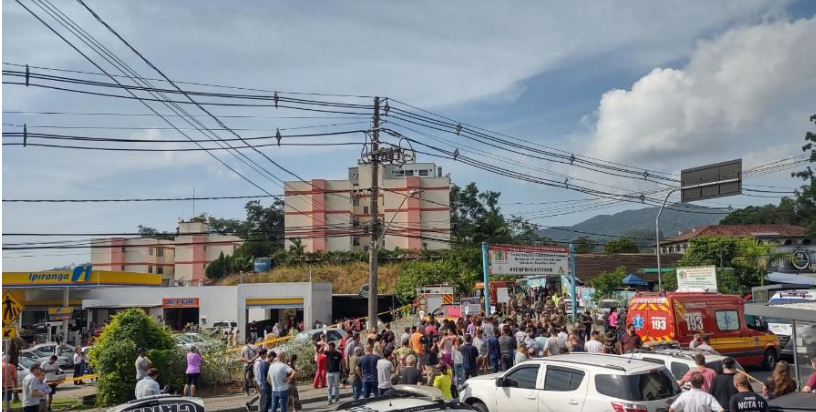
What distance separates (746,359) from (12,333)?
20469mm

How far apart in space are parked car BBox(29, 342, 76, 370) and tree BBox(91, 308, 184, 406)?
13.1 m

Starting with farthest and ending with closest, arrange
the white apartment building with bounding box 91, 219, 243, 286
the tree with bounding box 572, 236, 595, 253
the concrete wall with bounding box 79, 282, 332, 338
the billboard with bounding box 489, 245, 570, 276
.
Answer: the white apartment building with bounding box 91, 219, 243, 286 → the concrete wall with bounding box 79, 282, 332, 338 → the tree with bounding box 572, 236, 595, 253 → the billboard with bounding box 489, 245, 570, 276

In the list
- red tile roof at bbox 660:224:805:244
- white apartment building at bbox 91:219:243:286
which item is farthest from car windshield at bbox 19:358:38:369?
red tile roof at bbox 660:224:805:244

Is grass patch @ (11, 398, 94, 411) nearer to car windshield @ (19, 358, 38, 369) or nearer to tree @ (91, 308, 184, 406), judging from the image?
tree @ (91, 308, 184, 406)

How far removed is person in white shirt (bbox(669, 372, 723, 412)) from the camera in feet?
30.8

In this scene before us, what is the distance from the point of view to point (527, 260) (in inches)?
1219

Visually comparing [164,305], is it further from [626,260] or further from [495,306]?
[626,260]

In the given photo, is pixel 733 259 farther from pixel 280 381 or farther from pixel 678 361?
pixel 280 381

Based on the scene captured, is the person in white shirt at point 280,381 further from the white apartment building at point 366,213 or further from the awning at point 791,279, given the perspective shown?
the white apartment building at point 366,213

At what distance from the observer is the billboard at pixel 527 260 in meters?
30.3

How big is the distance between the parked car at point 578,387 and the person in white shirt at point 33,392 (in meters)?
8.54

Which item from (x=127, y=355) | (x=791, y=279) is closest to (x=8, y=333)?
(x=127, y=355)

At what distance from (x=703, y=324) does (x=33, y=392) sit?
17.1 m

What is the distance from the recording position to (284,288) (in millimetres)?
44812
